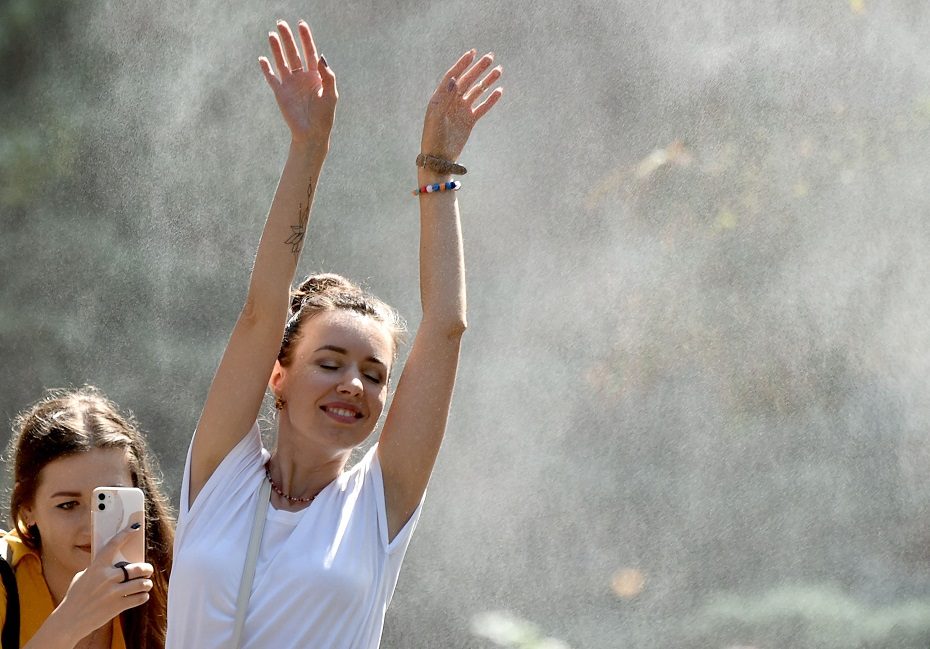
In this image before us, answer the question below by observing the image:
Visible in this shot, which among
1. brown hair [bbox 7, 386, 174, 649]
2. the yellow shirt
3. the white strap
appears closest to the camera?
the white strap

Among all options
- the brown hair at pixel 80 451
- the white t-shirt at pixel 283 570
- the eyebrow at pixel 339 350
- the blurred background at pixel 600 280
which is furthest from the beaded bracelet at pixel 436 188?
the blurred background at pixel 600 280

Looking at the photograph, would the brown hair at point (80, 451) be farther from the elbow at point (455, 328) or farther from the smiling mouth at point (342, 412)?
the elbow at point (455, 328)

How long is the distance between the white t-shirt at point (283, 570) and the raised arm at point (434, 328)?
3.2 inches

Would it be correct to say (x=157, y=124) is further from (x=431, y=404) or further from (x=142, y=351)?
(x=431, y=404)

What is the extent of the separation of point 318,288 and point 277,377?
20 centimetres

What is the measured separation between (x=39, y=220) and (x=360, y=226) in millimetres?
1507

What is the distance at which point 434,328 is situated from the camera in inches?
84.4

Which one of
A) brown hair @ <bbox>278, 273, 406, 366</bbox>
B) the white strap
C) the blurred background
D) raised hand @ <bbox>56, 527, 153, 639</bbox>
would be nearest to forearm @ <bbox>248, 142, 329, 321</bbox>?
brown hair @ <bbox>278, 273, 406, 366</bbox>

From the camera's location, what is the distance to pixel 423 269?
2.21 metres

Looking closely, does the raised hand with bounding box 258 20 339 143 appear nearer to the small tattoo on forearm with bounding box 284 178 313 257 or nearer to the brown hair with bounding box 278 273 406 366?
the small tattoo on forearm with bounding box 284 178 313 257

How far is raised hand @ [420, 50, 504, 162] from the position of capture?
2.26m

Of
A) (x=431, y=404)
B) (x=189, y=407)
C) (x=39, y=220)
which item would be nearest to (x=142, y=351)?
(x=189, y=407)

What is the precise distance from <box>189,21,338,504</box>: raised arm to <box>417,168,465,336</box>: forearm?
222 millimetres

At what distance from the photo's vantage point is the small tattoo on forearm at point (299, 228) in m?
2.08
